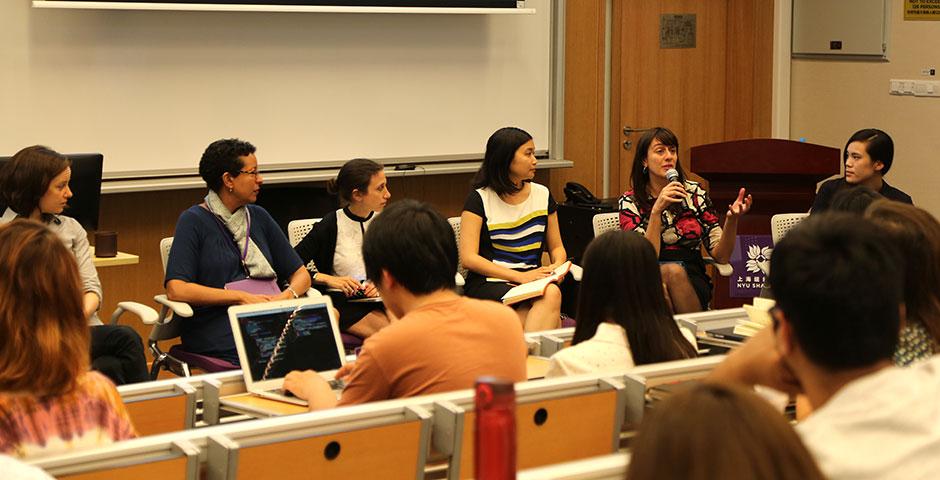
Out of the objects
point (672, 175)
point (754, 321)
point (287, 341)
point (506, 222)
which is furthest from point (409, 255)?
point (672, 175)

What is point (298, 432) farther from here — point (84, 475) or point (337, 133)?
point (337, 133)

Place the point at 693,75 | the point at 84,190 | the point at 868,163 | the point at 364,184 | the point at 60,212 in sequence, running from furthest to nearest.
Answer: the point at 693,75, the point at 868,163, the point at 364,184, the point at 84,190, the point at 60,212

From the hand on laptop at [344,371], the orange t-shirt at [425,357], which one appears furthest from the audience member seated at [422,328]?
the hand on laptop at [344,371]

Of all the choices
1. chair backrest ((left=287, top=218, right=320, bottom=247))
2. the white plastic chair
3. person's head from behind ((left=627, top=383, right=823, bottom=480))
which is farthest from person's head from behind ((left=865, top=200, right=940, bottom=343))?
chair backrest ((left=287, top=218, right=320, bottom=247))

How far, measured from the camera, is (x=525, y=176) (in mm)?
5531

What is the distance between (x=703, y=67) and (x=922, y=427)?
715 centimetres

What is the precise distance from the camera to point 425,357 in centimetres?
278

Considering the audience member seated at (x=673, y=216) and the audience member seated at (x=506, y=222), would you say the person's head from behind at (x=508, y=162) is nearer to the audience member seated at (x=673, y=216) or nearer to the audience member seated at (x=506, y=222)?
the audience member seated at (x=506, y=222)

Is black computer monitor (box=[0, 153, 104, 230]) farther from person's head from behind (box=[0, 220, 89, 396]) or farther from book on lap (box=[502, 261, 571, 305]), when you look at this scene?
person's head from behind (box=[0, 220, 89, 396])

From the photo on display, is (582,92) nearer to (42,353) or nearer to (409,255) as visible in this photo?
(409,255)

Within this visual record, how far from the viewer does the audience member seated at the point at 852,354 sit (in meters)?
1.46

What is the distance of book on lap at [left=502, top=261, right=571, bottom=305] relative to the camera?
5078 mm

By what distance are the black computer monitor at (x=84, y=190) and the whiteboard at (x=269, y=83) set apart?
90 cm

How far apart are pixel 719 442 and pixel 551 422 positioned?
164 centimetres
